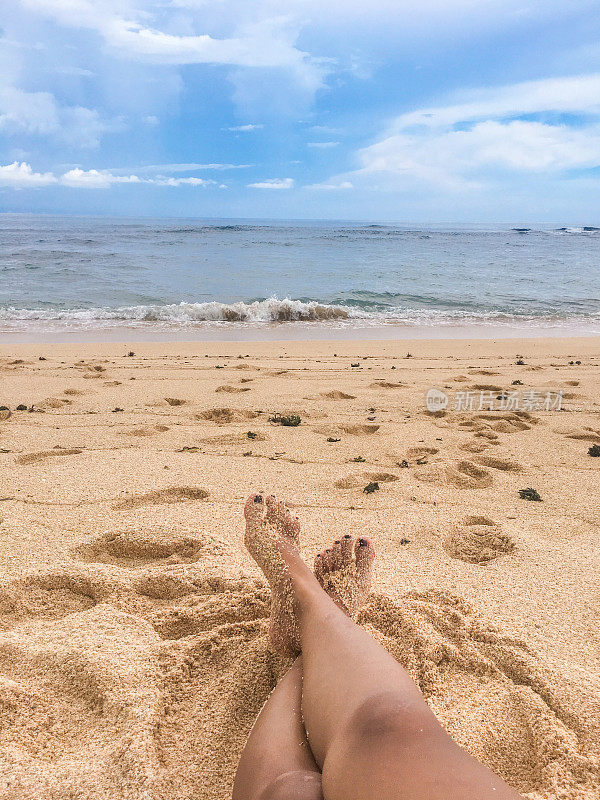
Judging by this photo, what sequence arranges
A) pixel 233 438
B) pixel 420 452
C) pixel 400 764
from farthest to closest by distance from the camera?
pixel 233 438 < pixel 420 452 < pixel 400 764

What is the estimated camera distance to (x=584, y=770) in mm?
1316

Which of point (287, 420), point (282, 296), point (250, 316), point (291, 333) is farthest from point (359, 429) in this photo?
point (282, 296)

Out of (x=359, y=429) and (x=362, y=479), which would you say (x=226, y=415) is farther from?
(x=362, y=479)

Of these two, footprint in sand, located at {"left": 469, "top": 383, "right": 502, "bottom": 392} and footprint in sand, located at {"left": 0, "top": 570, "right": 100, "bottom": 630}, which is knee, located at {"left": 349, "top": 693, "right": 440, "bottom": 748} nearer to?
footprint in sand, located at {"left": 0, "top": 570, "right": 100, "bottom": 630}

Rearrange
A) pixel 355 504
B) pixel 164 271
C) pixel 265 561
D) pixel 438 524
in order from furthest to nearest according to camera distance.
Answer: pixel 164 271, pixel 355 504, pixel 438 524, pixel 265 561

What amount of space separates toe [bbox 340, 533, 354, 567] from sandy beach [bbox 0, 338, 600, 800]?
19 centimetres

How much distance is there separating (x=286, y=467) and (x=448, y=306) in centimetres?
1003

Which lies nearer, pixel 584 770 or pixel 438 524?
pixel 584 770

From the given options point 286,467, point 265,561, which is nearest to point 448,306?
point 286,467

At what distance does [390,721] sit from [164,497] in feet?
6.14

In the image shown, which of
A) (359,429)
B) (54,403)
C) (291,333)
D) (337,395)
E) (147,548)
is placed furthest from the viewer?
(291,333)

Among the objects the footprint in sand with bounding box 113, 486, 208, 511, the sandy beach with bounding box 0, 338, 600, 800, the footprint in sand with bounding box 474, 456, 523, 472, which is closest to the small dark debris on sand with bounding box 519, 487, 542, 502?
the sandy beach with bounding box 0, 338, 600, 800

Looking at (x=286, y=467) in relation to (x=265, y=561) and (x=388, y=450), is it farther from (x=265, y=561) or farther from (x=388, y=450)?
(x=265, y=561)

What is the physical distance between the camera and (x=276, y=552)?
1.88 m
